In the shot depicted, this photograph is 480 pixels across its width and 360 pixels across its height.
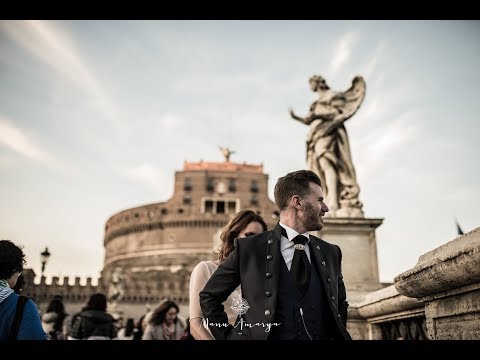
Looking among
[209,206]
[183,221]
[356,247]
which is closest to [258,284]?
[356,247]

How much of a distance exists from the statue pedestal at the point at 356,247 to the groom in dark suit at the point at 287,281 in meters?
3.82

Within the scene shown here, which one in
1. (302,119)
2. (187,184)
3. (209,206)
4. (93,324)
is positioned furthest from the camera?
(187,184)

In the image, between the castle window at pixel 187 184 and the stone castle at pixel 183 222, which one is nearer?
the stone castle at pixel 183 222

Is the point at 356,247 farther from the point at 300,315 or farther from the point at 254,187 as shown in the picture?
the point at 254,187

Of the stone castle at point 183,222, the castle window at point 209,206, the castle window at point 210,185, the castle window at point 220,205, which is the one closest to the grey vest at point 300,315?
the stone castle at point 183,222

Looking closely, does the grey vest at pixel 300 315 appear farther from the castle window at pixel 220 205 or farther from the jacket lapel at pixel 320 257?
the castle window at pixel 220 205

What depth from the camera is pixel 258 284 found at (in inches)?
75.0

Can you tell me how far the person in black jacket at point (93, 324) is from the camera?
17.2 feet

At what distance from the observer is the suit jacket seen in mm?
1838

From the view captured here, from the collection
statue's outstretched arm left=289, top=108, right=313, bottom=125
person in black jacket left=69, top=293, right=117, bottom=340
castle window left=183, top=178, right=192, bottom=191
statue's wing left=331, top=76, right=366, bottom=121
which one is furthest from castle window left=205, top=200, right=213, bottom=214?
person in black jacket left=69, top=293, right=117, bottom=340

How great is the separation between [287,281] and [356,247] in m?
4.24
